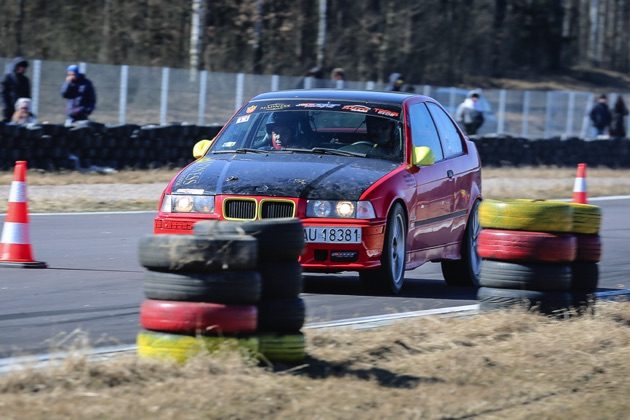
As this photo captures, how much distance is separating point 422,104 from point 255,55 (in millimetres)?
32055

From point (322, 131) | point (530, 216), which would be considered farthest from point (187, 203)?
point (530, 216)

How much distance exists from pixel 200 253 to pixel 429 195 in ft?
15.4

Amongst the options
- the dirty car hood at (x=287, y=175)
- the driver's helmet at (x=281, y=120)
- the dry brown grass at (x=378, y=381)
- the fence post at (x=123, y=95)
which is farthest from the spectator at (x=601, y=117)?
the dry brown grass at (x=378, y=381)

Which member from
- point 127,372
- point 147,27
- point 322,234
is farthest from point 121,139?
point 147,27

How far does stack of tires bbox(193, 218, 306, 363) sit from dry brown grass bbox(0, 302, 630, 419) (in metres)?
0.12

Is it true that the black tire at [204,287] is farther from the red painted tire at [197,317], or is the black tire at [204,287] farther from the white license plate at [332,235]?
the white license plate at [332,235]

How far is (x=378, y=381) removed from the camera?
6.14 m

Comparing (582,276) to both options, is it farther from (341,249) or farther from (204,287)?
(204,287)

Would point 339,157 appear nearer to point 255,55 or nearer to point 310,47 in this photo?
point 255,55

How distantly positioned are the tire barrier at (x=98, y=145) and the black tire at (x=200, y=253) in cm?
1414

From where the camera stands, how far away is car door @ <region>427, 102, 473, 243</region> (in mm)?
11031

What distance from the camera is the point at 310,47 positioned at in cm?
4884

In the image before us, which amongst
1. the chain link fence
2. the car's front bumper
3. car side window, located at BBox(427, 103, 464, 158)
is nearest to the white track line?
the car's front bumper

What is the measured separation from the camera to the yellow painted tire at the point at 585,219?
8758mm
